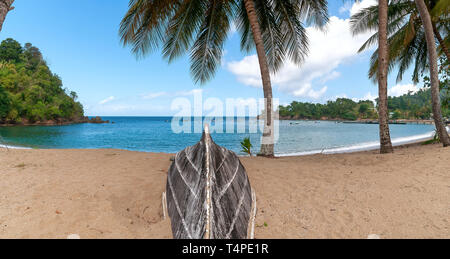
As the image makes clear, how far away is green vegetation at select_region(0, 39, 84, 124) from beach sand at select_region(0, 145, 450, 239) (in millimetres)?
33468

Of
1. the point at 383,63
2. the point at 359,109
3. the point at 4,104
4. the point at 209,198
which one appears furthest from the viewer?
the point at 359,109

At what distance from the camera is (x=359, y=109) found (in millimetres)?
72500

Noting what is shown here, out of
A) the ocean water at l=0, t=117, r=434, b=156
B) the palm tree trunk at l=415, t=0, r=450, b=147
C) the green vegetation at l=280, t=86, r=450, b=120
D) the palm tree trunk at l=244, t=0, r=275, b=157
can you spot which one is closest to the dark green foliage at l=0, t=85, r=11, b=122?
the ocean water at l=0, t=117, r=434, b=156

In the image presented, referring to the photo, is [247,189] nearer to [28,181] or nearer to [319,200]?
[319,200]

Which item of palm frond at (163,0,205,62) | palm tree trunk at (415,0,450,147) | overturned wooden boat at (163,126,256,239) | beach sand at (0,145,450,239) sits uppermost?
palm frond at (163,0,205,62)

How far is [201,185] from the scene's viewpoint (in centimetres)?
182

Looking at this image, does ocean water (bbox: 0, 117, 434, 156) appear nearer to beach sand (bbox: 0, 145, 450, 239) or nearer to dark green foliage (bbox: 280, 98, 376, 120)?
beach sand (bbox: 0, 145, 450, 239)

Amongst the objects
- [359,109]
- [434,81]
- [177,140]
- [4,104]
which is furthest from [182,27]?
[359,109]

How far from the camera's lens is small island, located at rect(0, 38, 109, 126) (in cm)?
3097

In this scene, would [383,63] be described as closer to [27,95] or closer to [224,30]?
[224,30]

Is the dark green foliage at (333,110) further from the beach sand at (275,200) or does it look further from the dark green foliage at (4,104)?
the dark green foliage at (4,104)

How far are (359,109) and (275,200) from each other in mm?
84442

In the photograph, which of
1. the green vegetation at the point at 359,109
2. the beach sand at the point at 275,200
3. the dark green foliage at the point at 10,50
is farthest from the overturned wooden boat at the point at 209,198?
the green vegetation at the point at 359,109
